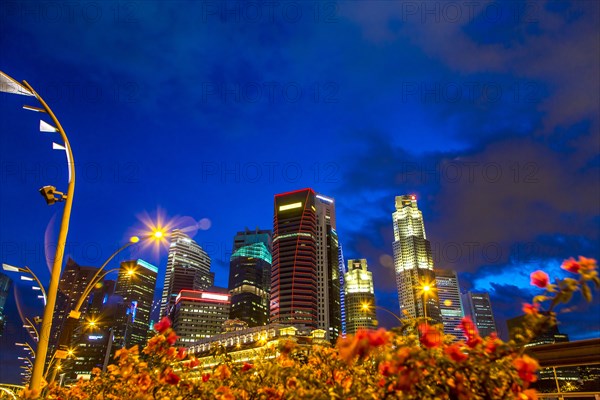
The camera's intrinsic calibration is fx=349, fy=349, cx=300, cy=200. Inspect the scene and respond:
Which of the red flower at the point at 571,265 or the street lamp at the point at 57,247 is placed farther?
the street lamp at the point at 57,247

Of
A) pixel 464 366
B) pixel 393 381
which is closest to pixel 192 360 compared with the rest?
pixel 393 381

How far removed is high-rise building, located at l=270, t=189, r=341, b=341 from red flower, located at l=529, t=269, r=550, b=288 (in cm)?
14952

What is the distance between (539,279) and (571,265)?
0.33 metres

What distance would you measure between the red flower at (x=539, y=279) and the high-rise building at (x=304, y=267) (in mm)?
149524

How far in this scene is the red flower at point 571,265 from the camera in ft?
11.5

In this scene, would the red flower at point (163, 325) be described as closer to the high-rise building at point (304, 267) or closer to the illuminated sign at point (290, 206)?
the high-rise building at point (304, 267)

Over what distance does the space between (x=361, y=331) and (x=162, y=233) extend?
8918 millimetres

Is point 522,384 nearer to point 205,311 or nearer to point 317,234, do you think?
point 317,234

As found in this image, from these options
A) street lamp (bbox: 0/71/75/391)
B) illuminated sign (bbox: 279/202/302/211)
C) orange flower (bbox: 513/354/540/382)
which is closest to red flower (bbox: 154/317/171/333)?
street lamp (bbox: 0/71/75/391)

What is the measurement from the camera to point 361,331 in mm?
3217

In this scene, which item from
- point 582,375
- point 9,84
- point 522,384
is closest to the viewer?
point 522,384

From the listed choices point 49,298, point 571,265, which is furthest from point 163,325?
point 571,265

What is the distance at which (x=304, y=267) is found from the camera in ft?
529

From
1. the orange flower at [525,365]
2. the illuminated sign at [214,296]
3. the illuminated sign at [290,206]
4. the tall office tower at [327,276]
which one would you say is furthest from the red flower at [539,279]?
the illuminated sign at [214,296]
